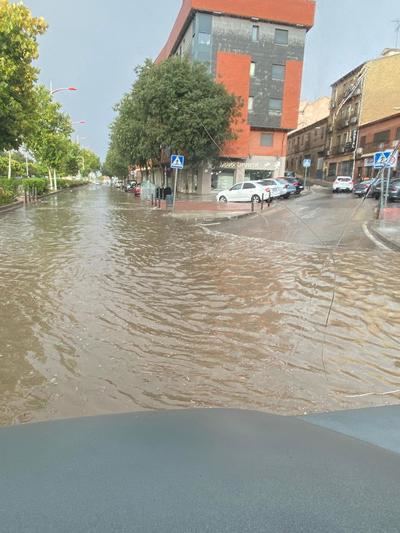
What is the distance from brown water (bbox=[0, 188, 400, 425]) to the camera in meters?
3.57

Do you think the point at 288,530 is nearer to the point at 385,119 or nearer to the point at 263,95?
the point at 263,95

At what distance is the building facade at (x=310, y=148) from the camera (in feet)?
196

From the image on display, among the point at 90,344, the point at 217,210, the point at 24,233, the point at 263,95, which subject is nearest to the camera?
the point at 90,344

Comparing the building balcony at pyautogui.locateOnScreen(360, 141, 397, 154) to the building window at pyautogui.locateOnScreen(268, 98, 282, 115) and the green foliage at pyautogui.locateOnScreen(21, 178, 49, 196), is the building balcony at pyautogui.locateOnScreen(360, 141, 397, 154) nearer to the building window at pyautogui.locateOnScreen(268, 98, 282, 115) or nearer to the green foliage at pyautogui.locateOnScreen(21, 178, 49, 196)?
the building window at pyautogui.locateOnScreen(268, 98, 282, 115)

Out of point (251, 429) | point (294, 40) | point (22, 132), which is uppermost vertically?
point (294, 40)

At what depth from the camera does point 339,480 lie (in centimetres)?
155

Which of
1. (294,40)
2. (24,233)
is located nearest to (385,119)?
(294,40)

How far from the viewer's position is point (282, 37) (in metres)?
42.2

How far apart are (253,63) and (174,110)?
637 inches

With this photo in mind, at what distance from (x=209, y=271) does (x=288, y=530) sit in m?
7.28

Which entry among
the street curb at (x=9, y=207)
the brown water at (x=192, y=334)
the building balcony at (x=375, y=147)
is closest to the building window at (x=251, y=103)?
the building balcony at (x=375, y=147)

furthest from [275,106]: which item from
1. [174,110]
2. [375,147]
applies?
[174,110]

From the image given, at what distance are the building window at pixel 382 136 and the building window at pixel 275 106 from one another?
11.1 meters

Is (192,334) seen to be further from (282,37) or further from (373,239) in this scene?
(282,37)
